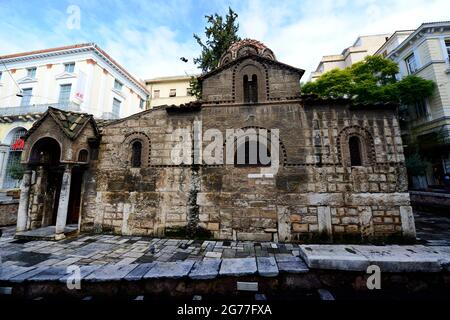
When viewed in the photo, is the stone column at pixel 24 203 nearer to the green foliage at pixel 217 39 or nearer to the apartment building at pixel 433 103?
the green foliage at pixel 217 39

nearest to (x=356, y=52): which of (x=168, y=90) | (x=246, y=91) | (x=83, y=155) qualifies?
(x=168, y=90)

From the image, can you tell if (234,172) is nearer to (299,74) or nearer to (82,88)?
(299,74)

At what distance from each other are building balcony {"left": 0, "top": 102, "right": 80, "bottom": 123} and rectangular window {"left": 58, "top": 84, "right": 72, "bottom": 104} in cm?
96

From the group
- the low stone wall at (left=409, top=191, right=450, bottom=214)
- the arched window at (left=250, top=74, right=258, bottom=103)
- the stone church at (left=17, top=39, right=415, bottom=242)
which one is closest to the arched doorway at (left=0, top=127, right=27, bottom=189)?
the stone church at (left=17, top=39, right=415, bottom=242)

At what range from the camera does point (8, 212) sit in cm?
866

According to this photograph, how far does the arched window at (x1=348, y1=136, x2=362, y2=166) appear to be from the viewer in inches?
260

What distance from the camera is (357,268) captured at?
3535 mm

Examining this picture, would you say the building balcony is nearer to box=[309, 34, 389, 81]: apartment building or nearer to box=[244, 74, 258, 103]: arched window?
box=[244, 74, 258, 103]: arched window

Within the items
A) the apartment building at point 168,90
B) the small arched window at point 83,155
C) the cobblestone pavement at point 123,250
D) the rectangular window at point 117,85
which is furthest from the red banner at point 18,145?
the small arched window at point 83,155

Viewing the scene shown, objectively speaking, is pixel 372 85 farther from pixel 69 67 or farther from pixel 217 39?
pixel 69 67

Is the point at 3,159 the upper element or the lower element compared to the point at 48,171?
upper

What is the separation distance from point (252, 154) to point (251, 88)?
2.65m

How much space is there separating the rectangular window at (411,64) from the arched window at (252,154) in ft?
74.8
